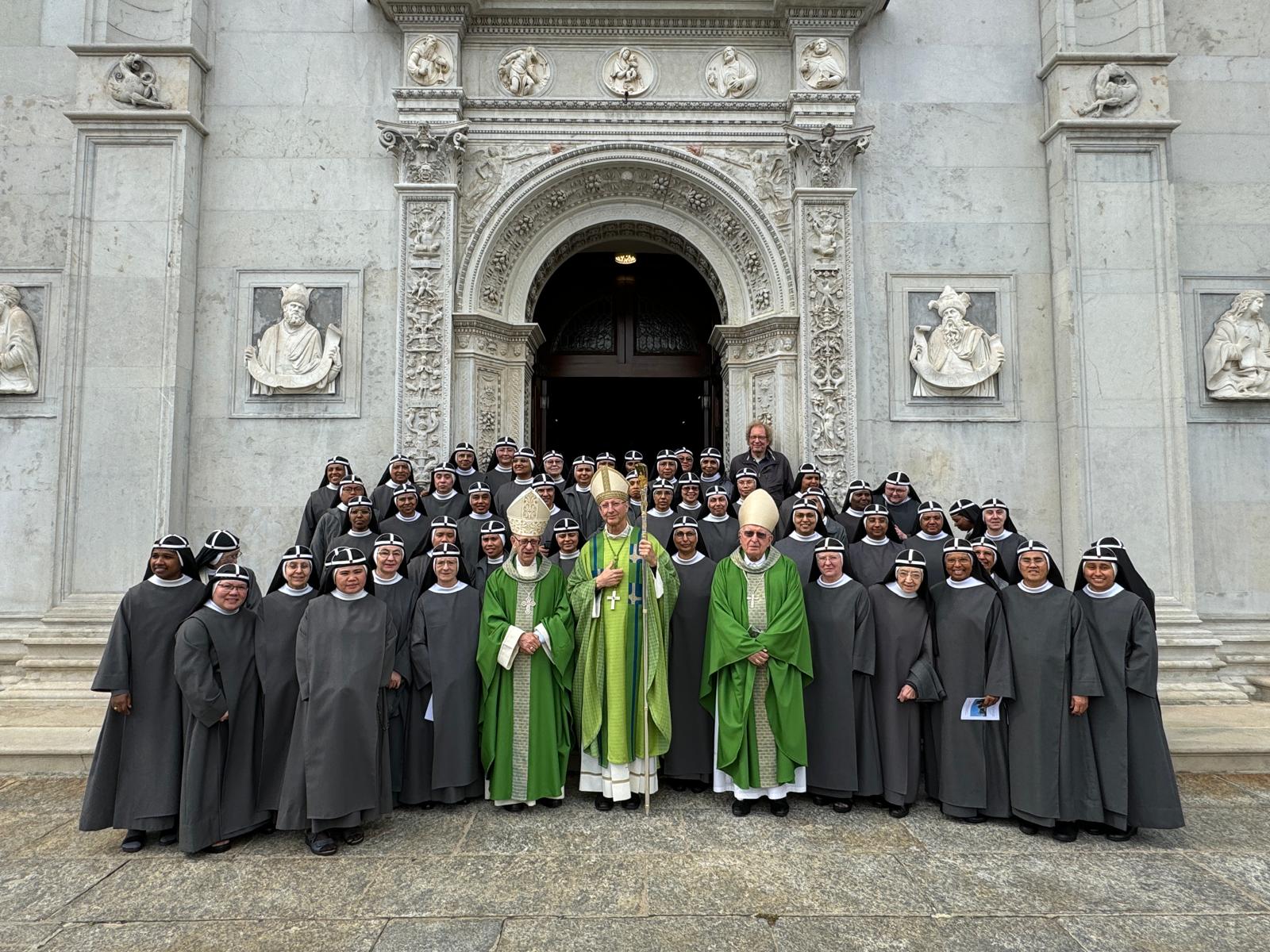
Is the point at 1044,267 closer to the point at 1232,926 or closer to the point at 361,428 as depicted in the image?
the point at 1232,926

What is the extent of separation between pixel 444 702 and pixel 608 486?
185 centimetres

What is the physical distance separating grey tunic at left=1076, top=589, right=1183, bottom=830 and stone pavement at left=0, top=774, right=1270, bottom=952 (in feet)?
0.78

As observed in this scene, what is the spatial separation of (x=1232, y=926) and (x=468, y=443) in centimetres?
752

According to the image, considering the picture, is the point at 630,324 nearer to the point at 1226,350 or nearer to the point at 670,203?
the point at 670,203

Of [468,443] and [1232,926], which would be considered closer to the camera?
[1232,926]

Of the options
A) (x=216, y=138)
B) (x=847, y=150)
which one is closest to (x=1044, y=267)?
(x=847, y=150)

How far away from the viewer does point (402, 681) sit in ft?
17.6

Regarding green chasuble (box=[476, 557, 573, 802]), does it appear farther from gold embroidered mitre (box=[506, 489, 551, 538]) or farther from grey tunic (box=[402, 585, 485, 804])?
gold embroidered mitre (box=[506, 489, 551, 538])

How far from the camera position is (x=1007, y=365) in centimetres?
921

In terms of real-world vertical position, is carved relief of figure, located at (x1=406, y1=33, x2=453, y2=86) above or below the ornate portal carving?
above

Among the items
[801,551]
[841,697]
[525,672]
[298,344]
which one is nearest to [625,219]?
[298,344]

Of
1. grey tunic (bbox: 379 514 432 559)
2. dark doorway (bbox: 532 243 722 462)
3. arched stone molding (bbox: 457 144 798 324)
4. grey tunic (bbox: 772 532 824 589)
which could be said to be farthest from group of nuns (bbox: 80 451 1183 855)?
dark doorway (bbox: 532 243 722 462)

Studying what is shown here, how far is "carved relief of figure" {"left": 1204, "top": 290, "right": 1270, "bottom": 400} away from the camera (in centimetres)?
909

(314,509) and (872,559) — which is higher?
(314,509)
